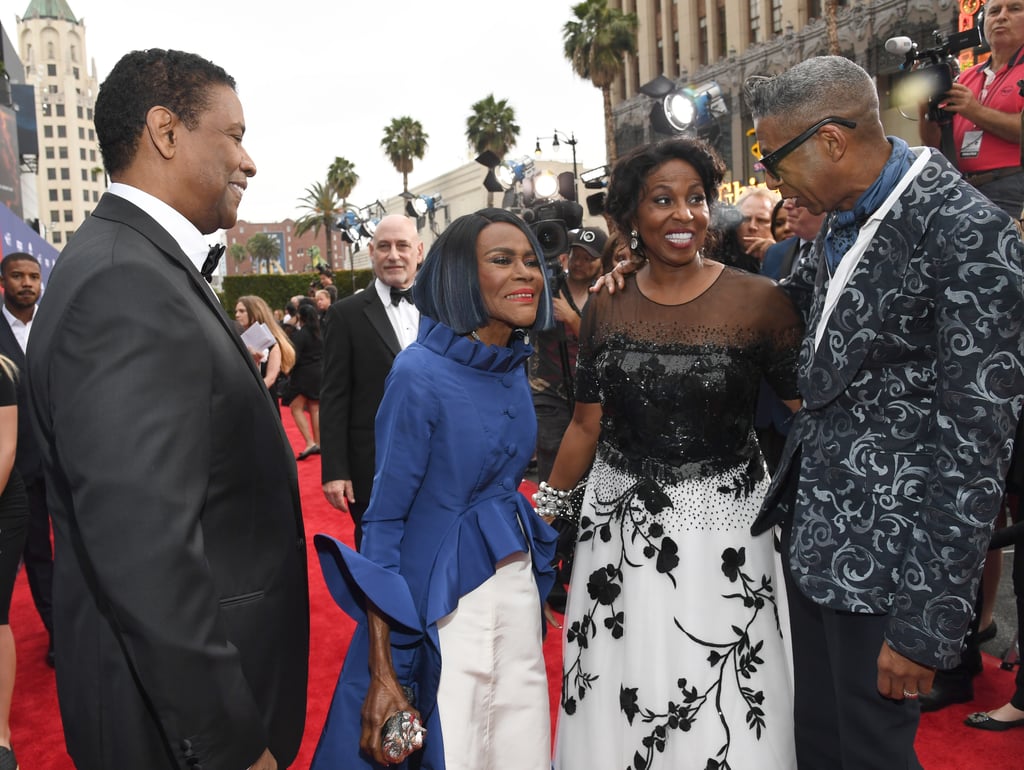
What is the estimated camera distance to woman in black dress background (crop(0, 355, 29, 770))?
311 cm

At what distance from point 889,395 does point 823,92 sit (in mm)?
729

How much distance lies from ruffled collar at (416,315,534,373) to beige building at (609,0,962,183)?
24.4 metres

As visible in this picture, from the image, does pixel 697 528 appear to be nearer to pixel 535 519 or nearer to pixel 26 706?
pixel 535 519

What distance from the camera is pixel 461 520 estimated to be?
83.2 inches

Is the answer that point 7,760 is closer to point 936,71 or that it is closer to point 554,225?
point 554,225

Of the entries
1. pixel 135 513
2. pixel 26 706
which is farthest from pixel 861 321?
pixel 26 706

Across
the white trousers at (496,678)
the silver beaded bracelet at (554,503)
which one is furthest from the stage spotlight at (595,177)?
the white trousers at (496,678)

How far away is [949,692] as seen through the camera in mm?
3469

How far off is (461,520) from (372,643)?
389 mm

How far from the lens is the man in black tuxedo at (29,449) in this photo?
4.39m

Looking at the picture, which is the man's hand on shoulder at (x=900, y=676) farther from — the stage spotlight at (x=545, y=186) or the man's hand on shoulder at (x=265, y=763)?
the stage spotlight at (x=545, y=186)

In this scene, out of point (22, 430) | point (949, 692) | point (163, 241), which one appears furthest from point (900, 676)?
point (22, 430)

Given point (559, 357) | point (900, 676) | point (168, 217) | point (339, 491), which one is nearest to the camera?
point (168, 217)

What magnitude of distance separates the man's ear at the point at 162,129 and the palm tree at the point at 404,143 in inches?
1948
